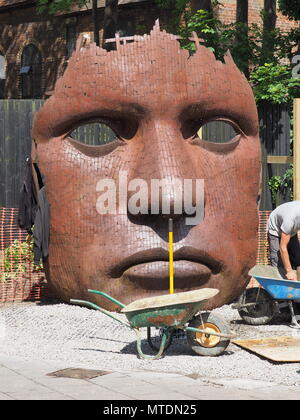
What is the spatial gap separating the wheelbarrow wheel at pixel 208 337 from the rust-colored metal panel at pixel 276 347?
0.33 m

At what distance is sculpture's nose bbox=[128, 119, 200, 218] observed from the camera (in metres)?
9.30

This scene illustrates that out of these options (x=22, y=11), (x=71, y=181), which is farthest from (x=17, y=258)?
(x=22, y=11)

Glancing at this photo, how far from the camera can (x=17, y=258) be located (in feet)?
38.6

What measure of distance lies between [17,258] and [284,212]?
154 inches

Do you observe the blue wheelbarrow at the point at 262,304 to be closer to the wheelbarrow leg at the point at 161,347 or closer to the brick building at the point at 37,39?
the wheelbarrow leg at the point at 161,347

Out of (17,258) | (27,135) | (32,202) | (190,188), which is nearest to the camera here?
(190,188)

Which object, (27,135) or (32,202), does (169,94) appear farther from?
(27,135)

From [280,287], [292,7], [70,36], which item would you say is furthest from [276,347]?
[70,36]

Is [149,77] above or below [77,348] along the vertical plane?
above

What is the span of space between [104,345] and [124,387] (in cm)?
209

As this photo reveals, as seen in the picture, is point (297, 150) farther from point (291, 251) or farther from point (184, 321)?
point (184, 321)

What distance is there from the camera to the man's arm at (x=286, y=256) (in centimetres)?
929

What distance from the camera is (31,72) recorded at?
3170 cm

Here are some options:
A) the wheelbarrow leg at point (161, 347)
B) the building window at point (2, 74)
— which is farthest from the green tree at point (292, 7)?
the building window at point (2, 74)
